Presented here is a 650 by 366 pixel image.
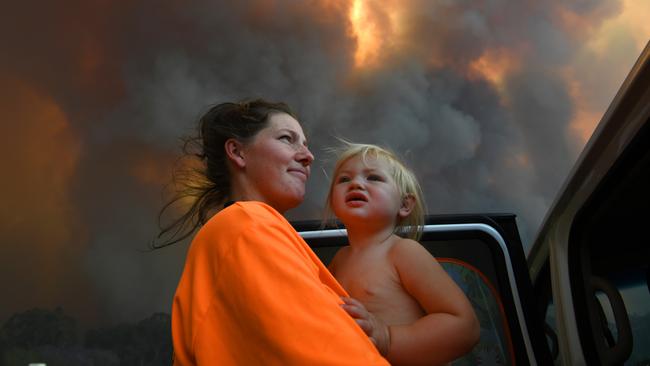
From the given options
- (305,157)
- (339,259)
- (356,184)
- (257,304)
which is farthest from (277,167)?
(257,304)

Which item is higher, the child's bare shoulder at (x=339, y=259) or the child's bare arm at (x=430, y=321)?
the child's bare shoulder at (x=339, y=259)

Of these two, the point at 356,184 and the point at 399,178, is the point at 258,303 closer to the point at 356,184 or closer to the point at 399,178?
the point at 356,184

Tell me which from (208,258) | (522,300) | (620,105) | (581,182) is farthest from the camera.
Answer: (522,300)

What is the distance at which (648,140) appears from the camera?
63.4 inches

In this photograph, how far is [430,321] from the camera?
1641 millimetres

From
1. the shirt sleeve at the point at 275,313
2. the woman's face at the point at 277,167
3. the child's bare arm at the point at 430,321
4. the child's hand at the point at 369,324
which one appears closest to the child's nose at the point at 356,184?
the woman's face at the point at 277,167

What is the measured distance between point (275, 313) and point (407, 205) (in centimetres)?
103

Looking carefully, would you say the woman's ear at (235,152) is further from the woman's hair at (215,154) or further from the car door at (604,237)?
the car door at (604,237)

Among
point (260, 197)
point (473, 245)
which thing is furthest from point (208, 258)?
point (473, 245)

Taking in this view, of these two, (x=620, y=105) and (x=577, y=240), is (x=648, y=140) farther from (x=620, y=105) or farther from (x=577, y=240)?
(x=577, y=240)

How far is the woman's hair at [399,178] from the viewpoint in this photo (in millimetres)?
2070

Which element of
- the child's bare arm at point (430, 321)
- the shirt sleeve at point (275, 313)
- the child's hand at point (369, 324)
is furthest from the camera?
the child's bare arm at point (430, 321)

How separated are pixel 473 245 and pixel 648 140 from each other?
83 cm

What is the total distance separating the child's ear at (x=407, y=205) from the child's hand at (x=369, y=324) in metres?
0.53
